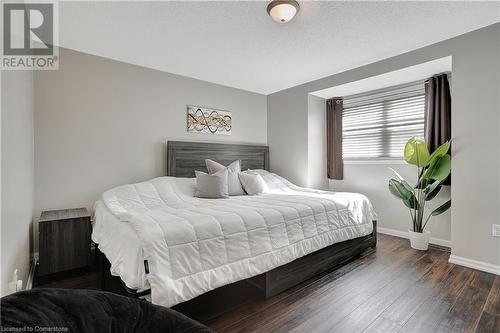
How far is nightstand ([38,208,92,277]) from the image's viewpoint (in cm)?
224

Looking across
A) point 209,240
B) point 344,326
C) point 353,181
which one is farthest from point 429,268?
point 209,240

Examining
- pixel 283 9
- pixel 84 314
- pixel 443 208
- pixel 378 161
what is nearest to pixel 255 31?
pixel 283 9

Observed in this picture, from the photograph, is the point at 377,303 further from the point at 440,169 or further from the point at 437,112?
the point at 437,112

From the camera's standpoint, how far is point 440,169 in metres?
2.83

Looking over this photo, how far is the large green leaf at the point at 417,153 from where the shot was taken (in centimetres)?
288

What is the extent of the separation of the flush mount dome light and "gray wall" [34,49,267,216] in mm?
2046

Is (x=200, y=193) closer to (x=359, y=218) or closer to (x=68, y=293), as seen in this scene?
(x=359, y=218)

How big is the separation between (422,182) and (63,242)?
13.1ft

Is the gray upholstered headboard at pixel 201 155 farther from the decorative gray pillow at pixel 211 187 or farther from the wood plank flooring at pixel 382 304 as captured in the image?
the wood plank flooring at pixel 382 304

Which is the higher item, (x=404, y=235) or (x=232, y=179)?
(x=232, y=179)

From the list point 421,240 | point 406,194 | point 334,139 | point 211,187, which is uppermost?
point 334,139

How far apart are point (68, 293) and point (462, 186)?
339 centimetres

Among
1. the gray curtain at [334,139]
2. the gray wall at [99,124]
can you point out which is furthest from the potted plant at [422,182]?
the gray wall at [99,124]

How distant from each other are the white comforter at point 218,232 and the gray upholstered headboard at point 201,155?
0.63m
